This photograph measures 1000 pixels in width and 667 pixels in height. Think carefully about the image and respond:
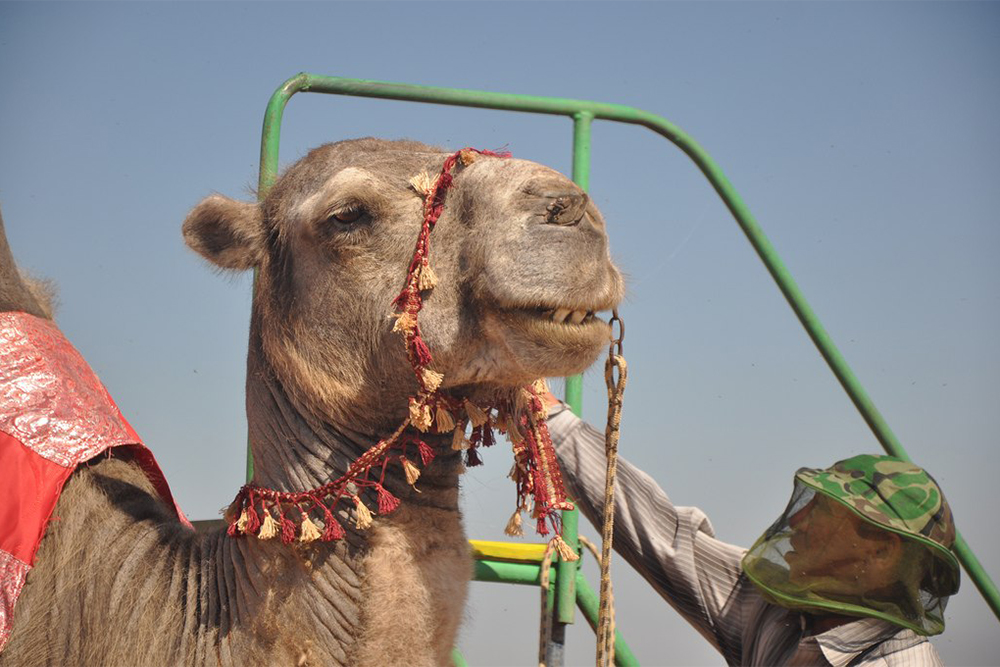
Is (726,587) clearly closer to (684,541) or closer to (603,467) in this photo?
(684,541)

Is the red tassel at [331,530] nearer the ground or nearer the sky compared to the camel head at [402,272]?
nearer the ground

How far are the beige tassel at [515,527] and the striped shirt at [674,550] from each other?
3.08 feet

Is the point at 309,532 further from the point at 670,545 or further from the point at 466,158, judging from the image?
the point at 670,545

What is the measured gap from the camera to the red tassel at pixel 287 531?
255 cm

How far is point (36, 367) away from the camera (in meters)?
3.01

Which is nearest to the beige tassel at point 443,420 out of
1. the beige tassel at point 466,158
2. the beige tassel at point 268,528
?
the beige tassel at point 268,528

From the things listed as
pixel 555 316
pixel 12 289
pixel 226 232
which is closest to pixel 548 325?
pixel 555 316

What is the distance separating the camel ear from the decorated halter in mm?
601

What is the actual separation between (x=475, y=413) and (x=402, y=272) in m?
0.41

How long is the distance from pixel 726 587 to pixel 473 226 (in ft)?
6.19

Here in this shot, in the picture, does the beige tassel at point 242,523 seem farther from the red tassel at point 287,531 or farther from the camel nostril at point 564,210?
the camel nostril at point 564,210

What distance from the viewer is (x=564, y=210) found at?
2453mm

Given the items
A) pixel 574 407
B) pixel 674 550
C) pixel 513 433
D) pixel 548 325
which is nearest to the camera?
pixel 548 325

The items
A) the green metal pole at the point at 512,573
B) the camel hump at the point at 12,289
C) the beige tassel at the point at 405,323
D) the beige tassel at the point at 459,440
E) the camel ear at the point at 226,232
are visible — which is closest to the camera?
the beige tassel at the point at 405,323
